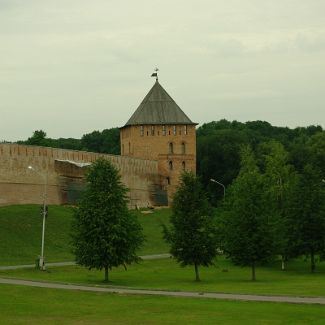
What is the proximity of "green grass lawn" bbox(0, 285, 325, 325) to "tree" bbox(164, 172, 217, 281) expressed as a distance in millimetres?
11529

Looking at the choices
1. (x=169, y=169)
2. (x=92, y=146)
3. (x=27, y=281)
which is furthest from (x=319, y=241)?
(x=92, y=146)

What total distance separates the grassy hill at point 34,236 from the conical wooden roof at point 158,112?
18201mm

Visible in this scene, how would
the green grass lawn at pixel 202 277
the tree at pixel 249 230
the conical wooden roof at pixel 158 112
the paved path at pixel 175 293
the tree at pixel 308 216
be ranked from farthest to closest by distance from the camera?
1. the conical wooden roof at pixel 158 112
2. the tree at pixel 308 216
3. the tree at pixel 249 230
4. the green grass lawn at pixel 202 277
5. the paved path at pixel 175 293

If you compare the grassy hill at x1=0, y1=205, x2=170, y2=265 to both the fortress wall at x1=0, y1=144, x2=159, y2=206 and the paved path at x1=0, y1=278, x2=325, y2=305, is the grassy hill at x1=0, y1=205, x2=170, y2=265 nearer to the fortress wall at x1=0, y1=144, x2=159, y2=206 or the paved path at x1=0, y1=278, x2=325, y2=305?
the fortress wall at x1=0, y1=144, x2=159, y2=206

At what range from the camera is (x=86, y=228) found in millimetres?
39406

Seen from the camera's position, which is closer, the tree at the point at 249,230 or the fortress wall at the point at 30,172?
the tree at the point at 249,230

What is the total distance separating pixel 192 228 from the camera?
40969 mm

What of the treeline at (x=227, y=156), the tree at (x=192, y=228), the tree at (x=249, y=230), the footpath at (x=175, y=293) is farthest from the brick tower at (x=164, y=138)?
the footpath at (x=175, y=293)

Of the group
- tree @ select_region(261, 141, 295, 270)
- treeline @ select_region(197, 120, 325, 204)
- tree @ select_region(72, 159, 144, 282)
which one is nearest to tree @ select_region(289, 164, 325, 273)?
tree @ select_region(261, 141, 295, 270)

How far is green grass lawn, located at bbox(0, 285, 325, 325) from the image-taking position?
75.8ft

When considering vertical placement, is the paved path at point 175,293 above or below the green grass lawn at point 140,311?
above

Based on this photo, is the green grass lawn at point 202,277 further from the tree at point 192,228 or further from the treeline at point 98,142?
the treeline at point 98,142

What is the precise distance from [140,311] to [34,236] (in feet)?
96.5

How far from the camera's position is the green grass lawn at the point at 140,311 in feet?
75.8
